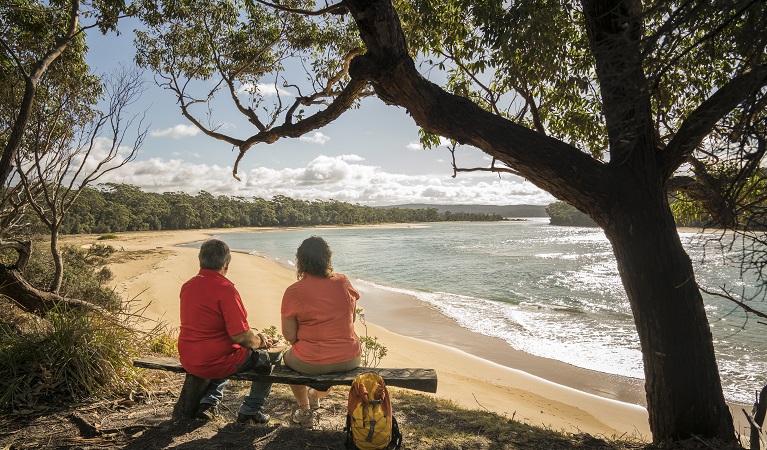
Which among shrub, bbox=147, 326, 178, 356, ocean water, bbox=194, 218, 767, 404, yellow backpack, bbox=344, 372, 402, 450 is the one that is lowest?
ocean water, bbox=194, 218, 767, 404

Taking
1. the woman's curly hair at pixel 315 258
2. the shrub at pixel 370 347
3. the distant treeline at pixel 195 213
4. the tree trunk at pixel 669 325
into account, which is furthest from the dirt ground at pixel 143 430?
the distant treeline at pixel 195 213

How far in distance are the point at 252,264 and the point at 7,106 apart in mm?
15637

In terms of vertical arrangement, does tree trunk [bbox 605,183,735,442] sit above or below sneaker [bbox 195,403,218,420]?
above

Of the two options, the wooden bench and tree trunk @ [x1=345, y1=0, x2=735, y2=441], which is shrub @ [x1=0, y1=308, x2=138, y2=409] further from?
tree trunk @ [x1=345, y1=0, x2=735, y2=441]

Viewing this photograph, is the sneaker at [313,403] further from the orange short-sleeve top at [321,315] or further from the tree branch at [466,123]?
the tree branch at [466,123]

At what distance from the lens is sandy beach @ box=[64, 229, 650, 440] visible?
224 inches

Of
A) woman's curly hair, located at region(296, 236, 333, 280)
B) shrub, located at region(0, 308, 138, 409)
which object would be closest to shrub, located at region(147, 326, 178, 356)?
shrub, located at region(0, 308, 138, 409)

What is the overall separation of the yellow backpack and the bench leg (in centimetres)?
122

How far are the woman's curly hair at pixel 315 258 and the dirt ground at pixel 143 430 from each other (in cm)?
113

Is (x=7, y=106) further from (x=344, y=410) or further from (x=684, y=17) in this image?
(x=684, y=17)

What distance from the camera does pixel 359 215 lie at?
9938 centimetres

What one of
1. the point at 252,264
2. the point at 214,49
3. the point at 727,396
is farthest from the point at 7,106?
the point at 252,264

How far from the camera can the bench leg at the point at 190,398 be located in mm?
3238

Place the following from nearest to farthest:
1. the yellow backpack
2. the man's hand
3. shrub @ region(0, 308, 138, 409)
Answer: the yellow backpack
the man's hand
shrub @ region(0, 308, 138, 409)
